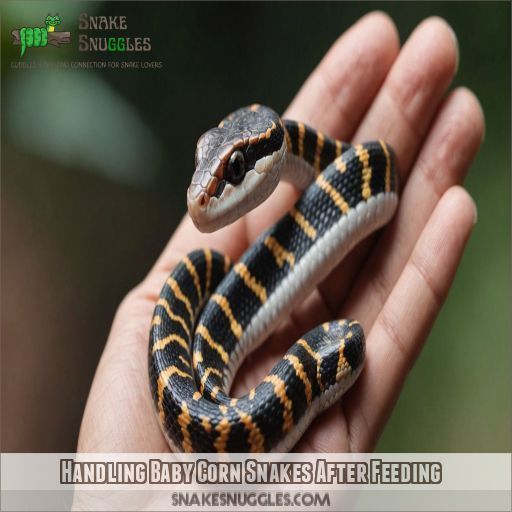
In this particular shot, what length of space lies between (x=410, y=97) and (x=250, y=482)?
113cm

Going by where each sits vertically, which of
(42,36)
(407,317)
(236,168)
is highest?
(42,36)

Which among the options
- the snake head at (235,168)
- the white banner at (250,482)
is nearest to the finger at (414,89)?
the snake head at (235,168)

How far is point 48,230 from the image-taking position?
164cm

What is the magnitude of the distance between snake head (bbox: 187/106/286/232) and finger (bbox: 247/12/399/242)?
0.38 metres

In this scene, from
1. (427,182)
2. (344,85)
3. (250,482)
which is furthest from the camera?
(344,85)

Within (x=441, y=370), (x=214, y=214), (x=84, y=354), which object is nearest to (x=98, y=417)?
(x=84, y=354)

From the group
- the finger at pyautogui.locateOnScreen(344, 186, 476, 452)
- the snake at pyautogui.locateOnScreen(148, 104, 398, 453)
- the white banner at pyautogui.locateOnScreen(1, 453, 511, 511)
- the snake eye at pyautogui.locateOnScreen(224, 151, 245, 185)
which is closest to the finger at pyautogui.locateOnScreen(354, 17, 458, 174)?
the snake at pyautogui.locateOnScreen(148, 104, 398, 453)

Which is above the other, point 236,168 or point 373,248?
point 236,168

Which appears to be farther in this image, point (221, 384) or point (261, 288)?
point (261, 288)

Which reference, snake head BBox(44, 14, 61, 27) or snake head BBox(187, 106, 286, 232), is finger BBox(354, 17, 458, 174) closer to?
snake head BBox(187, 106, 286, 232)

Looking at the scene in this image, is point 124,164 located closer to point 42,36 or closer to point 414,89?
point 42,36

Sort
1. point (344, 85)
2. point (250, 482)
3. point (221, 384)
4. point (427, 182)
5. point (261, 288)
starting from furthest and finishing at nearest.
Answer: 1. point (344, 85)
2. point (427, 182)
3. point (261, 288)
4. point (221, 384)
5. point (250, 482)

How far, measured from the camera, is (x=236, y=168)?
1243 millimetres

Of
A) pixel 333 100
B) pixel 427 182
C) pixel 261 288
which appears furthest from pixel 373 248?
pixel 333 100
